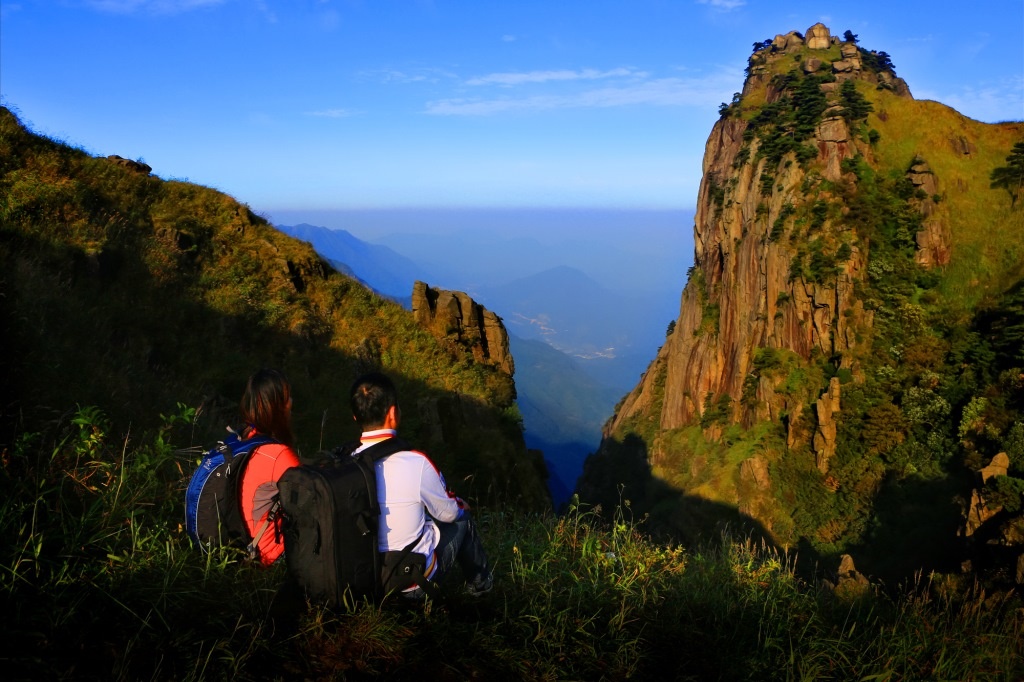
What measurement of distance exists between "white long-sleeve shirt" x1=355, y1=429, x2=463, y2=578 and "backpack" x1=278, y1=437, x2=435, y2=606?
163 millimetres

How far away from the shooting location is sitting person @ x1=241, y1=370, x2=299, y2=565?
13.8ft

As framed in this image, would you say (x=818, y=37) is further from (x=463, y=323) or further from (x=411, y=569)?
(x=411, y=569)

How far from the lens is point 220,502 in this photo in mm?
4168

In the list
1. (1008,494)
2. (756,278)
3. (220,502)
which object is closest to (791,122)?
(756,278)

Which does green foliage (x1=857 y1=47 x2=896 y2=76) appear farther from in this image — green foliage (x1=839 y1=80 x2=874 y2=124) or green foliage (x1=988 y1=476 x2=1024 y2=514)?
green foliage (x1=988 y1=476 x2=1024 y2=514)

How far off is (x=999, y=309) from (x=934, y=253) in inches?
361

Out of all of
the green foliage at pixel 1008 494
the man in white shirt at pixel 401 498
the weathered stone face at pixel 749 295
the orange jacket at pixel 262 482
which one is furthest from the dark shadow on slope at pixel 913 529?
the orange jacket at pixel 262 482

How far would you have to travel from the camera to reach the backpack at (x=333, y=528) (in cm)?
357

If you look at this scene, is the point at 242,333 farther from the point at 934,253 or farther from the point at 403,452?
the point at 934,253

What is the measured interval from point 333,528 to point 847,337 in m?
51.8

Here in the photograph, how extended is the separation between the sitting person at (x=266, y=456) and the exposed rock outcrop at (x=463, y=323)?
13.4 metres

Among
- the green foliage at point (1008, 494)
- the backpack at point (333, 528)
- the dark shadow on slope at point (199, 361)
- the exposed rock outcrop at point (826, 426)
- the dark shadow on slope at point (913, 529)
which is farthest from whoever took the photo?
the exposed rock outcrop at point (826, 426)

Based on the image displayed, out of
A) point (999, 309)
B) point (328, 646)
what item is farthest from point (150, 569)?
point (999, 309)

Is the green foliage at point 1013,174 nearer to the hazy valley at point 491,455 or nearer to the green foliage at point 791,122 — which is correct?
the hazy valley at point 491,455
